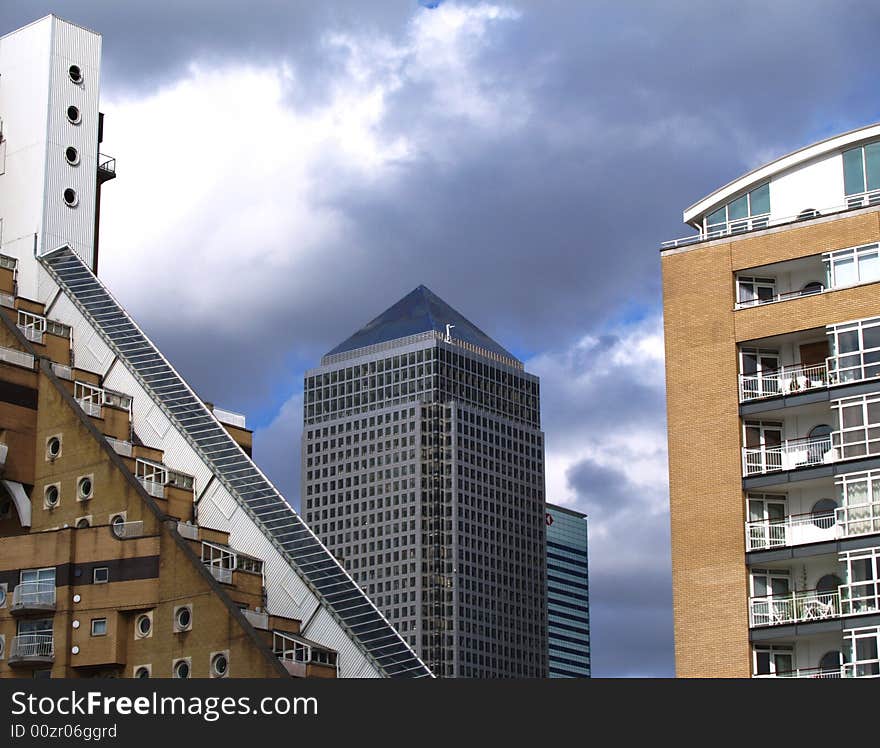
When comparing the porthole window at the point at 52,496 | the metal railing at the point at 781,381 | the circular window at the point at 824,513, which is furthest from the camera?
the porthole window at the point at 52,496

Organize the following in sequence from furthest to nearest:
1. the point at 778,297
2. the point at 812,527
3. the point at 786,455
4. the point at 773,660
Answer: the point at 778,297, the point at 786,455, the point at 812,527, the point at 773,660

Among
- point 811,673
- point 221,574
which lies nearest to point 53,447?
point 221,574

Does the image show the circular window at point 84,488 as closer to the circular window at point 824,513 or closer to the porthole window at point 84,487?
the porthole window at point 84,487

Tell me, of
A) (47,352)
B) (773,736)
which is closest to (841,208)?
(773,736)

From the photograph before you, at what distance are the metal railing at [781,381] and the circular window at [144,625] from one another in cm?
3841

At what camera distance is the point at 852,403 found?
57.0m

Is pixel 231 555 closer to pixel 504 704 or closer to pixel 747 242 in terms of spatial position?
pixel 747 242

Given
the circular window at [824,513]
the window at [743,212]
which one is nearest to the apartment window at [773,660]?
the circular window at [824,513]

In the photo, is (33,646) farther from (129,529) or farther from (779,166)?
(779,166)

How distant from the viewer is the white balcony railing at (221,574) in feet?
291

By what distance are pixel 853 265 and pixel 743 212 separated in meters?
6.57

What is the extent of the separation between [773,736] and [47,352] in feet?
260

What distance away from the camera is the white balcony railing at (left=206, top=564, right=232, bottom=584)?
88.8m

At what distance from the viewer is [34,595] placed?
85.7 metres
